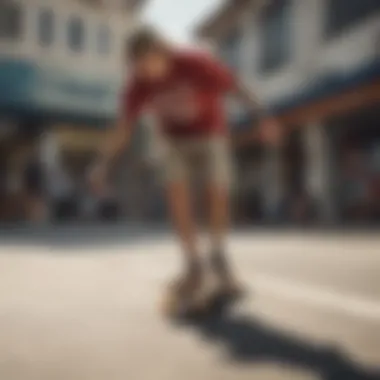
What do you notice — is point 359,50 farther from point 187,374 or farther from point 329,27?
point 187,374

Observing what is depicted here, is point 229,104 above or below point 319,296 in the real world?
above

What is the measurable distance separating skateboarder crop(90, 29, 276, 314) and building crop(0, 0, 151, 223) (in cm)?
4

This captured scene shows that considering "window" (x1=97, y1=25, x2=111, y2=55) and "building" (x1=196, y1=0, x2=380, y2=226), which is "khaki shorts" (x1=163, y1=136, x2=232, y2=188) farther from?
"window" (x1=97, y1=25, x2=111, y2=55)

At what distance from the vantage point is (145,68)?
76cm

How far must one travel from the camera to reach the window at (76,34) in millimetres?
859

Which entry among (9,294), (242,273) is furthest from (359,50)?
(9,294)

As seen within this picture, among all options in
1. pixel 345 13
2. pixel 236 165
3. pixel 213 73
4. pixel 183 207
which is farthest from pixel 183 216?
pixel 345 13

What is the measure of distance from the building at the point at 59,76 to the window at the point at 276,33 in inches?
11.1

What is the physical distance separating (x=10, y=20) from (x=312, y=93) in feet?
1.87

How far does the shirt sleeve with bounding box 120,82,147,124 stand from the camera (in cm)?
76

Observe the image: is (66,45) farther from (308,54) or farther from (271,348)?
(271,348)

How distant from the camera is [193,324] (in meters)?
0.73

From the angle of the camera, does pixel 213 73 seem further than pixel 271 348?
Yes

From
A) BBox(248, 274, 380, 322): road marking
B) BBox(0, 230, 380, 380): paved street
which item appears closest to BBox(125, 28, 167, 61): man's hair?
BBox(0, 230, 380, 380): paved street
